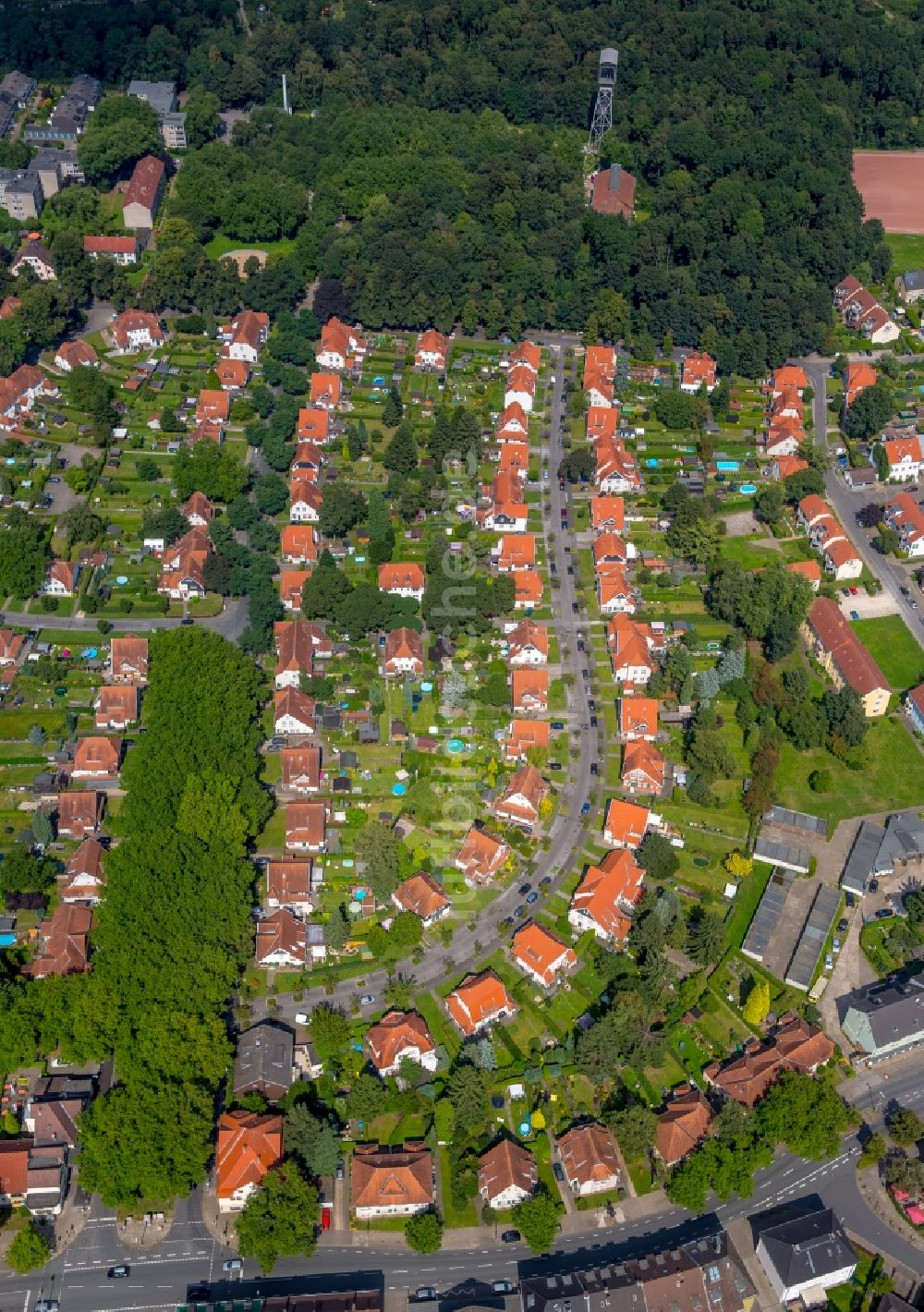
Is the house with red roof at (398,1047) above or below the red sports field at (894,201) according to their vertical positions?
below

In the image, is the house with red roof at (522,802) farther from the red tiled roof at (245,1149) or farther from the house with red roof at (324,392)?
the house with red roof at (324,392)

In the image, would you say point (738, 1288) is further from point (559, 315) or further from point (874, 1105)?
point (559, 315)

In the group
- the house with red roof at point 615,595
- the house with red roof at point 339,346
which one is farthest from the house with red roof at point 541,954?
the house with red roof at point 339,346

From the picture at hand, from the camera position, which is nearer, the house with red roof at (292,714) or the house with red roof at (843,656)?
the house with red roof at (292,714)

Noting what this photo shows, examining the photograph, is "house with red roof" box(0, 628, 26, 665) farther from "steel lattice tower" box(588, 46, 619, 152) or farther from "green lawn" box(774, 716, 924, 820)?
"steel lattice tower" box(588, 46, 619, 152)

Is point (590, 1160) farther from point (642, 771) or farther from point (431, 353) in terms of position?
point (431, 353)

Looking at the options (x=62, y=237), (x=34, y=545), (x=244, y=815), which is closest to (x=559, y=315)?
(x=62, y=237)

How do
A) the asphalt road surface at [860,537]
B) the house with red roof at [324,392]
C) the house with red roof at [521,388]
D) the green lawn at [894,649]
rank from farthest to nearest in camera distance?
1. the house with red roof at [521,388]
2. the house with red roof at [324,392]
3. the asphalt road surface at [860,537]
4. the green lawn at [894,649]
